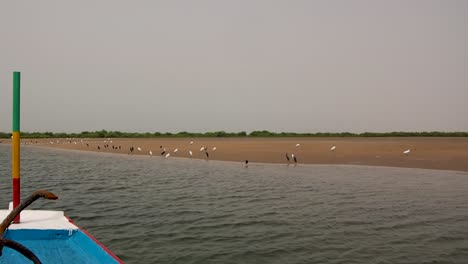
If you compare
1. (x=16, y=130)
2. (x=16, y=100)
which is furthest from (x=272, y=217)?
(x=16, y=100)

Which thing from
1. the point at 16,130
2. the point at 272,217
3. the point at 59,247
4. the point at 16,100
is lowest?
the point at 272,217

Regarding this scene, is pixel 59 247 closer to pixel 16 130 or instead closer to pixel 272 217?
pixel 16 130

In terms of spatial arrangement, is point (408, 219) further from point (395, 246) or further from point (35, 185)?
point (35, 185)

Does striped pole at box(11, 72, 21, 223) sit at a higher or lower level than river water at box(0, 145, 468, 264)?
higher

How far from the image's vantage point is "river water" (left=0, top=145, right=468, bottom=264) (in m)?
9.30

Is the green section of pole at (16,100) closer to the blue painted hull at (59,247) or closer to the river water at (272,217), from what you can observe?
the blue painted hull at (59,247)

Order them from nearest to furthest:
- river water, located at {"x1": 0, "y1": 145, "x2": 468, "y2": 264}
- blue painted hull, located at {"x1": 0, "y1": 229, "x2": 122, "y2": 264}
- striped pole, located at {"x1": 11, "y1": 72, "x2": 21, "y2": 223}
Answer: blue painted hull, located at {"x1": 0, "y1": 229, "x2": 122, "y2": 264} → striped pole, located at {"x1": 11, "y1": 72, "x2": 21, "y2": 223} → river water, located at {"x1": 0, "y1": 145, "x2": 468, "y2": 264}

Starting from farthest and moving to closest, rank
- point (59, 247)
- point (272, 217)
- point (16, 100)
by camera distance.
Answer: point (272, 217) → point (16, 100) → point (59, 247)

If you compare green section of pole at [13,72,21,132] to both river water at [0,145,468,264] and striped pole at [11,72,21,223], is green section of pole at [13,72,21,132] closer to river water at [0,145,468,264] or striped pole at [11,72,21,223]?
striped pole at [11,72,21,223]

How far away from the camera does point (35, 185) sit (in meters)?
21.3

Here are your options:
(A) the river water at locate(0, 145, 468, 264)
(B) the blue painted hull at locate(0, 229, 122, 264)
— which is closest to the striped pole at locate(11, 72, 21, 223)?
(B) the blue painted hull at locate(0, 229, 122, 264)

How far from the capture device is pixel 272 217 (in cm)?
1309

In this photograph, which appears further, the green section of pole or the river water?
the river water

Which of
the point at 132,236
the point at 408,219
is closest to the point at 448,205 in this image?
the point at 408,219
